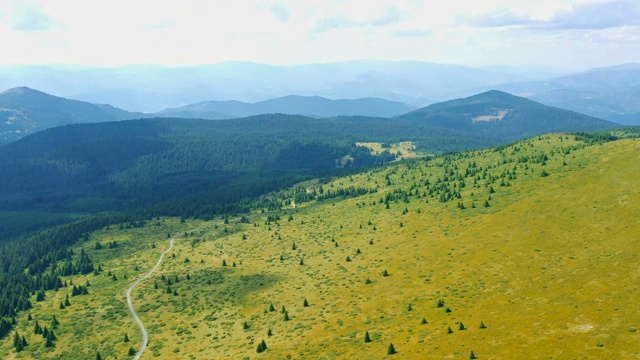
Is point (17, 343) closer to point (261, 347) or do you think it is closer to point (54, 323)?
point (54, 323)

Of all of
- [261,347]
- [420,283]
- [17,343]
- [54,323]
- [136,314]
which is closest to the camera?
[261,347]

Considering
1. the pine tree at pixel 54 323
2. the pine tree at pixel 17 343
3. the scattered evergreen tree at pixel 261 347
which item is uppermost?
the scattered evergreen tree at pixel 261 347

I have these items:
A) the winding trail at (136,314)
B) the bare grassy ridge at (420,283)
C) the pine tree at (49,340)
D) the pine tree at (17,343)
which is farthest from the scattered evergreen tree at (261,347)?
the pine tree at (17,343)

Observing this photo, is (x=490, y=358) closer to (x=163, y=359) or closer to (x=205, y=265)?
(x=163, y=359)

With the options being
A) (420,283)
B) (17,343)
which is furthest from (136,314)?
(420,283)

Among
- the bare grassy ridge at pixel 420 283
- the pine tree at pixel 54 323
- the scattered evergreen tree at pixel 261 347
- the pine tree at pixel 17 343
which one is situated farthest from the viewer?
the pine tree at pixel 54 323

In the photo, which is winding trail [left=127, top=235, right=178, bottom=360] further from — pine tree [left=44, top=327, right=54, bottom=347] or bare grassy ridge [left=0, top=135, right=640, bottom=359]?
pine tree [left=44, top=327, right=54, bottom=347]

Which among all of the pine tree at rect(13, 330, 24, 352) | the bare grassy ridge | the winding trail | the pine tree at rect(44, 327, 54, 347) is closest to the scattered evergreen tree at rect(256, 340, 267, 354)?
the bare grassy ridge

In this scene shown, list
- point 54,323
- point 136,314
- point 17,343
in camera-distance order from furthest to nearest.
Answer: point 136,314
point 54,323
point 17,343

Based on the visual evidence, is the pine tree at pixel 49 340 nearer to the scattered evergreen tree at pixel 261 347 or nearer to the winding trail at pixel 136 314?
the winding trail at pixel 136 314

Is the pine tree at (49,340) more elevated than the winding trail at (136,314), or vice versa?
the winding trail at (136,314)
